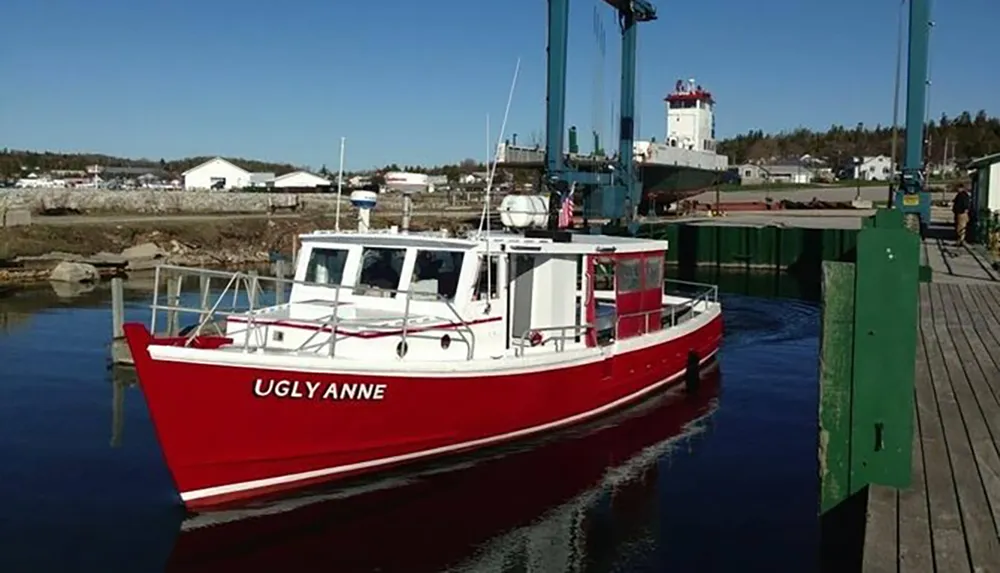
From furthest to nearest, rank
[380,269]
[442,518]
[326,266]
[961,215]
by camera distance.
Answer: [961,215], [326,266], [380,269], [442,518]

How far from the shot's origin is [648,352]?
15.4m

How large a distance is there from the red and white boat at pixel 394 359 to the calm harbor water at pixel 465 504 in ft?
1.39

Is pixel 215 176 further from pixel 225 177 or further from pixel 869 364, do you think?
pixel 869 364

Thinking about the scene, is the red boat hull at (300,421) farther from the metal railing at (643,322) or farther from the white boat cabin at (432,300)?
the metal railing at (643,322)

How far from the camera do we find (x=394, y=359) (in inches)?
422

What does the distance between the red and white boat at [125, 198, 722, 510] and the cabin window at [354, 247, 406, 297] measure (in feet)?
0.06

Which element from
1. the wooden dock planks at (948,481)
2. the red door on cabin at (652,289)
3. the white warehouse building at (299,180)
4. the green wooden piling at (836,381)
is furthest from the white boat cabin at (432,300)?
the white warehouse building at (299,180)

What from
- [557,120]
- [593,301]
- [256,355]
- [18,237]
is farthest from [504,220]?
[18,237]

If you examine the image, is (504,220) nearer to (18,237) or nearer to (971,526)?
(971,526)

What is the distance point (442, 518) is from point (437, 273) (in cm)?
336

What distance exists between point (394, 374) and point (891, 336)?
549 centimetres

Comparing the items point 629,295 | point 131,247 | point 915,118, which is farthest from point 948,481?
point 131,247

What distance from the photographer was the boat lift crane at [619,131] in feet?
97.2

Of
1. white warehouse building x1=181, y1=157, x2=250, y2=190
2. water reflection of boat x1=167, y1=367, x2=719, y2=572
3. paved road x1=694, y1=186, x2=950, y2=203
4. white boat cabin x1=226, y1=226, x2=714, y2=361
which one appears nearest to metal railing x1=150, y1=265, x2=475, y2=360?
white boat cabin x1=226, y1=226, x2=714, y2=361
